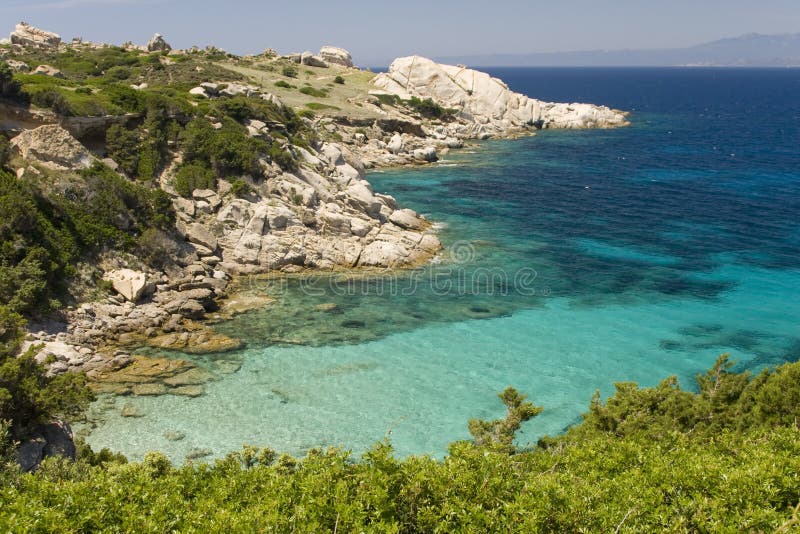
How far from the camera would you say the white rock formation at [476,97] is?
11238 cm

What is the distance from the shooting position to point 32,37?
9294 centimetres

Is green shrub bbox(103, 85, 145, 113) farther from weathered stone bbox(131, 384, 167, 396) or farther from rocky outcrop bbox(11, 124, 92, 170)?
weathered stone bbox(131, 384, 167, 396)

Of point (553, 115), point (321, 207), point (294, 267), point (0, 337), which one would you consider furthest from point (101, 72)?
point (553, 115)

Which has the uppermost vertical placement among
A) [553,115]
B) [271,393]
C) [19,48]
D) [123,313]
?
[19,48]

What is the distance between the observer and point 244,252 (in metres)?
38.8

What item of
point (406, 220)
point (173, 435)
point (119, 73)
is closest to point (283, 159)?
point (406, 220)

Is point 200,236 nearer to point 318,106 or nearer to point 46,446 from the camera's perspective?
point 46,446

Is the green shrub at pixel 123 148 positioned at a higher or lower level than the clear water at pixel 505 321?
higher

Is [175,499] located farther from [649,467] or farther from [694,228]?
[694,228]

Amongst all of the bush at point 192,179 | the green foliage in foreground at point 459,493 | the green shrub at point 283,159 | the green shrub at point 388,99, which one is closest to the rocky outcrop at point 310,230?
the green shrub at point 283,159

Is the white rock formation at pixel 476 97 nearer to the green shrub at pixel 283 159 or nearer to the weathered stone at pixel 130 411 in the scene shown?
the green shrub at pixel 283 159

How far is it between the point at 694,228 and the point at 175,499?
170ft

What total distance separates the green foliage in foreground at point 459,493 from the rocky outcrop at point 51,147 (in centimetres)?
2638

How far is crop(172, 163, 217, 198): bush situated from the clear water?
10338 mm
